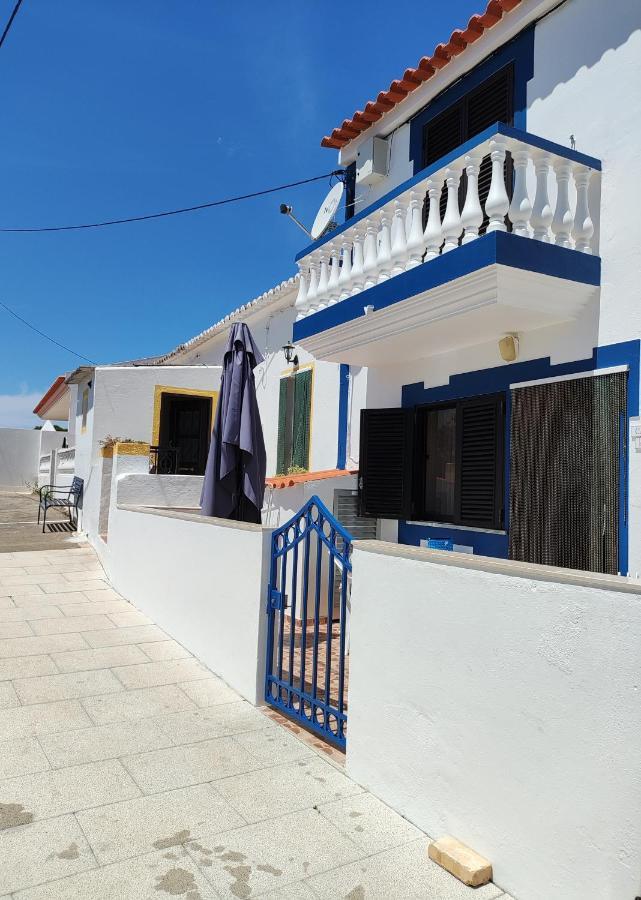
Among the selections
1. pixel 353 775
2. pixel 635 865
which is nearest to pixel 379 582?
pixel 353 775

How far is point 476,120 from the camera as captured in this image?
689 centimetres

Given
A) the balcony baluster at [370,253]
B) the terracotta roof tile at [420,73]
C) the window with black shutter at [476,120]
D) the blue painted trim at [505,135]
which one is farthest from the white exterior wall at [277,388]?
the blue painted trim at [505,135]

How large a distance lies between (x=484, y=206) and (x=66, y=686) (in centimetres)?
552

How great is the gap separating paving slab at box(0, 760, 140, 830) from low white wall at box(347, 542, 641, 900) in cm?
142

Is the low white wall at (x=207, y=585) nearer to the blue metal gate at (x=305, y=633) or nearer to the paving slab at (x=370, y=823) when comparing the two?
the blue metal gate at (x=305, y=633)

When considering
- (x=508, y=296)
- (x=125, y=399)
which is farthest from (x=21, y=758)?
(x=125, y=399)

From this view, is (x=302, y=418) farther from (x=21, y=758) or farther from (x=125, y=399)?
(x=21, y=758)

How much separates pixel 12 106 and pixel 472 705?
10.2 meters

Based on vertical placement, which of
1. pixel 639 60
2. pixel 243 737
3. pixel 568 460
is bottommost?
pixel 243 737

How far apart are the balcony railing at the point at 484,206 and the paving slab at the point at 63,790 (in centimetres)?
465

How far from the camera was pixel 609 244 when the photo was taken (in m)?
5.33

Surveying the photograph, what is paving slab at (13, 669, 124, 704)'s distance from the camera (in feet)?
16.4

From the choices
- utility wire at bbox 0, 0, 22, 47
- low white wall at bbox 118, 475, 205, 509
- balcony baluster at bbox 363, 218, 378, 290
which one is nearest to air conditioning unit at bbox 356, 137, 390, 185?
balcony baluster at bbox 363, 218, 378, 290

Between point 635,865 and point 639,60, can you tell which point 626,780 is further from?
point 639,60
